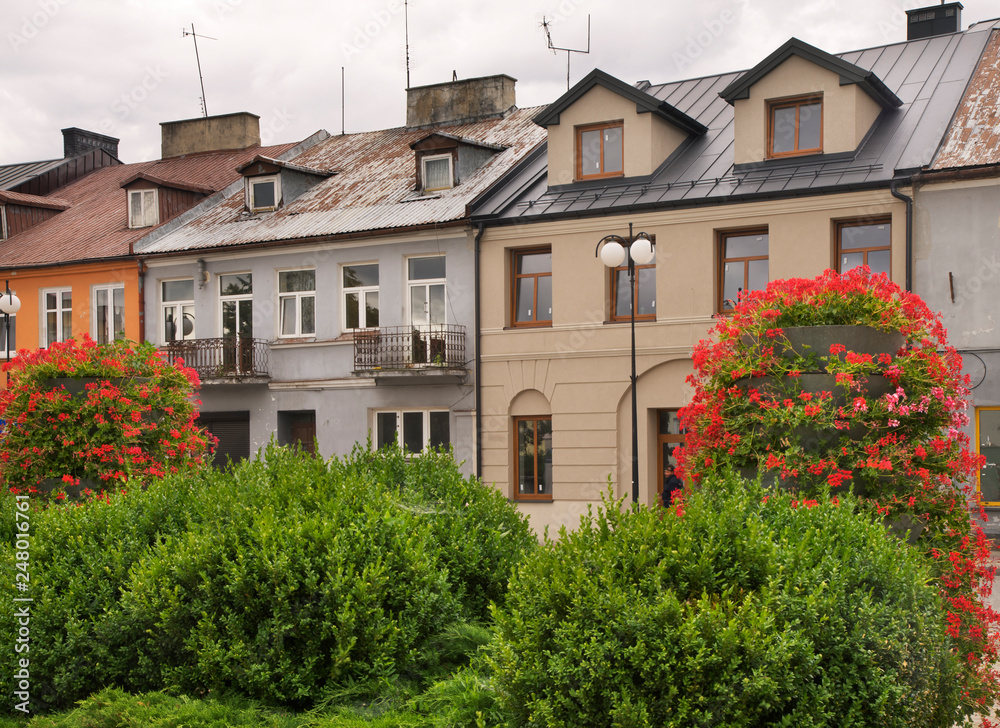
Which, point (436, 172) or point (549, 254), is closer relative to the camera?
point (549, 254)

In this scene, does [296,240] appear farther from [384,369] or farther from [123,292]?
[123,292]

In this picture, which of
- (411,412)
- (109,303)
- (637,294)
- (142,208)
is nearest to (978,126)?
(637,294)

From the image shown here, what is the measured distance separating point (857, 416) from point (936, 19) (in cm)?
2105

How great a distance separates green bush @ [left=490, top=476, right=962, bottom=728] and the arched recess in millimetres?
15789

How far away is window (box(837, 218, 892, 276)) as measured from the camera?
19688mm

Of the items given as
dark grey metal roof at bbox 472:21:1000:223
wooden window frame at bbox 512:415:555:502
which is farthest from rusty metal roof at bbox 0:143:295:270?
wooden window frame at bbox 512:415:555:502

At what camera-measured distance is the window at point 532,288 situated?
22984 mm

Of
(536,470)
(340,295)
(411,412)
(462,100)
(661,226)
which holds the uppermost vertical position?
(462,100)

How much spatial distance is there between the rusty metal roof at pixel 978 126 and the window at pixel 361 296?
1226cm

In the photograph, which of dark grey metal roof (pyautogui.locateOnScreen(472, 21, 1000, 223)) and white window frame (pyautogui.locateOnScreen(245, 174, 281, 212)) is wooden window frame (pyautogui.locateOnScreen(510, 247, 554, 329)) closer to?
dark grey metal roof (pyautogui.locateOnScreen(472, 21, 1000, 223))

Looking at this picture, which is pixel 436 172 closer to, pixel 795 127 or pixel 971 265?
pixel 795 127

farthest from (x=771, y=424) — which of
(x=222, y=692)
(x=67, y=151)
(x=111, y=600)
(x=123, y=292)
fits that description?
(x=67, y=151)

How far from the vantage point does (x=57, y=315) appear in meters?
29.1

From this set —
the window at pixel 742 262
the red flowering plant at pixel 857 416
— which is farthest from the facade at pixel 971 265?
the red flowering plant at pixel 857 416
